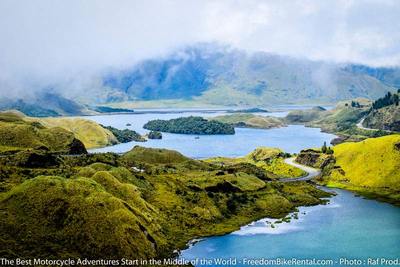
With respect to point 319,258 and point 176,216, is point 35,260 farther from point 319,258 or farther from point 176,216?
point 319,258

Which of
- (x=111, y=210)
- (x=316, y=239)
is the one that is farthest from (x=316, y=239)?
(x=111, y=210)

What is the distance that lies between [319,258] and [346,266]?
285 inches

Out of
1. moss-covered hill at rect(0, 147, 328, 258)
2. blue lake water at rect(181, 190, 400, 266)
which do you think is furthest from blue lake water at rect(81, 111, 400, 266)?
moss-covered hill at rect(0, 147, 328, 258)

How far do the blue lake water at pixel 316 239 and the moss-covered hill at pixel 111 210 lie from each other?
725cm

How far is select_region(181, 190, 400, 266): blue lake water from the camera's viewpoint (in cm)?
12781

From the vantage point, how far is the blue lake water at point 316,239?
128m

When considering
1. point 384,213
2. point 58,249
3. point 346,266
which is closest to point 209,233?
point 346,266

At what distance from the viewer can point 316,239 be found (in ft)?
468

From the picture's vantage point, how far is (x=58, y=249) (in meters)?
106

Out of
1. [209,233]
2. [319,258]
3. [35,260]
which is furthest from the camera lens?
[209,233]

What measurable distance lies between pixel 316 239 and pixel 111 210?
57.1 meters

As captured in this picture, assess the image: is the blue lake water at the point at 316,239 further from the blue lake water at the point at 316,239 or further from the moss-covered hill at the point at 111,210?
the moss-covered hill at the point at 111,210

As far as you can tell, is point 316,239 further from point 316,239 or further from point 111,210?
point 111,210

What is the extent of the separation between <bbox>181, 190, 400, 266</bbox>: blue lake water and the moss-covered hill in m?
Answer: 7.25
